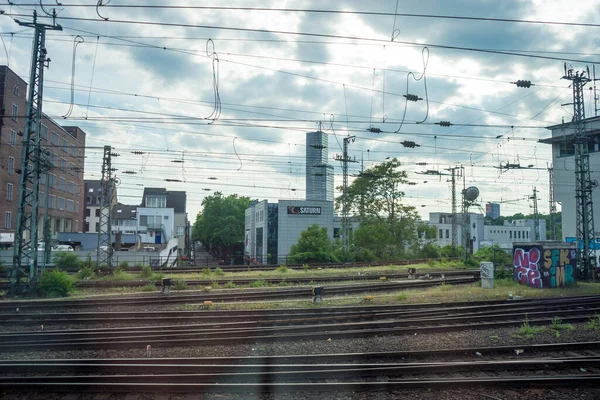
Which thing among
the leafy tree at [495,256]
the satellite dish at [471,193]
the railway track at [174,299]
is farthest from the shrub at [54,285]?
the satellite dish at [471,193]

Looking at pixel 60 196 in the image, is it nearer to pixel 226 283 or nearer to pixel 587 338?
pixel 226 283

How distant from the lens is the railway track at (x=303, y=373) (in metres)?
7.85

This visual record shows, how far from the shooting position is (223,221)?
242 feet

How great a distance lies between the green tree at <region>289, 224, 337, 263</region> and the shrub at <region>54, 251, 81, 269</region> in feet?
58.1

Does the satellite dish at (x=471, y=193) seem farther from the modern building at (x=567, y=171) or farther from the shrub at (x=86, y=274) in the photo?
A: the shrub at (x=86, y=274)

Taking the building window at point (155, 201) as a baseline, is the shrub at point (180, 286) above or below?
below

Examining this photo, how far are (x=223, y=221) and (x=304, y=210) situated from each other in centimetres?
2713

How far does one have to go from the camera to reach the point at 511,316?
14.5 m

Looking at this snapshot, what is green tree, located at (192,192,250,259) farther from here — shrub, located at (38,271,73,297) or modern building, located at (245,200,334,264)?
shrub, located at (38,271,73,297)

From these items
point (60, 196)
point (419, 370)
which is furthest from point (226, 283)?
point (60, 196)

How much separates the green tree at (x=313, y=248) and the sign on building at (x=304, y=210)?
353 inches

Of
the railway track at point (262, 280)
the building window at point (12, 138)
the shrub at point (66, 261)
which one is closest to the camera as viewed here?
the railway track at point (262, 280)

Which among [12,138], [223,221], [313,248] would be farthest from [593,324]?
[223,221]

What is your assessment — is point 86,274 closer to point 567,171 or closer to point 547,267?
point 547,267
